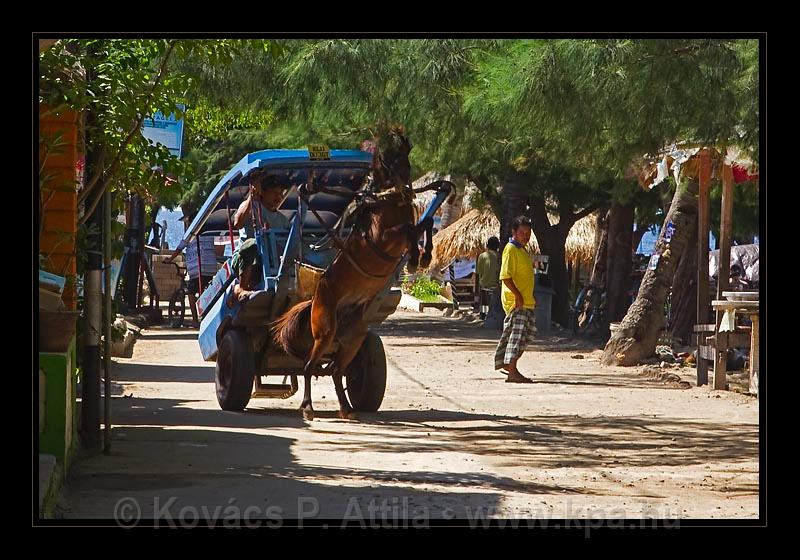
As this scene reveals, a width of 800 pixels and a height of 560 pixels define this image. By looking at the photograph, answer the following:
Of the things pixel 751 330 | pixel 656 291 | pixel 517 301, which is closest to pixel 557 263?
pixel 656 291

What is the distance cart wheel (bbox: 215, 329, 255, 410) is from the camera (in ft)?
37.3

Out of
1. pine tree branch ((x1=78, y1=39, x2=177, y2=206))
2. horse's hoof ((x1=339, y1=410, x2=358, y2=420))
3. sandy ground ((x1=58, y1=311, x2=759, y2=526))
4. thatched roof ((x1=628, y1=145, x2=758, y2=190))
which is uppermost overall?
thatched roof ((x1=628, y1=145, x2=758, y2=190))

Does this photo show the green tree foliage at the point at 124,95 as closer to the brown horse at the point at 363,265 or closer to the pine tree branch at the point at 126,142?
the pine tree branch at the point at 126,142

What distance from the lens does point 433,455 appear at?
941cm

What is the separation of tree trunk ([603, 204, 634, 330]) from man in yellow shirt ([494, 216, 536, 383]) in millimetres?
7242

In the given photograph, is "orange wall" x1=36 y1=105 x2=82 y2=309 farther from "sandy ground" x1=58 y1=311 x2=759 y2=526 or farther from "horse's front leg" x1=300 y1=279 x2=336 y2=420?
"horse's front leg" x1=300 y1=279 x2=336 y2=420

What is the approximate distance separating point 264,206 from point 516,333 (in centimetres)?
507

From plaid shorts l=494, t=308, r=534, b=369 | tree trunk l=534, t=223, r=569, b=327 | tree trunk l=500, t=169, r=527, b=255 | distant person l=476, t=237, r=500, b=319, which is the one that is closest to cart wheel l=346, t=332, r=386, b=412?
plaid shorts l=494, t=308, r=534, b=369

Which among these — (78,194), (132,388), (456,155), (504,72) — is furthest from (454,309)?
(78,194)

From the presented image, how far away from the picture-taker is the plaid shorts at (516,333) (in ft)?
51.1

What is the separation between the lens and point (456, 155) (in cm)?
2142

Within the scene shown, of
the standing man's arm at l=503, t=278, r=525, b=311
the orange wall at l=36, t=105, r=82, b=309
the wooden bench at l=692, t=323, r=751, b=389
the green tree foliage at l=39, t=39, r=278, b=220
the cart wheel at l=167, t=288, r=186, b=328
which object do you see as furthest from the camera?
the cart wheel at l=167, t=288, r=186, b=328

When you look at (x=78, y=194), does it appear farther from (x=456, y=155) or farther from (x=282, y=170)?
(x=456, y=155)
